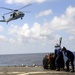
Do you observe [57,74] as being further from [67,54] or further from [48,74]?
[67,54]

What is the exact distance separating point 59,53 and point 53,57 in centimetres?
144

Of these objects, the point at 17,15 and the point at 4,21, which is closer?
the point at 17,15

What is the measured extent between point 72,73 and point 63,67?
3.33 m

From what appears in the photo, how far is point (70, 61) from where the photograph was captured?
2472 cm

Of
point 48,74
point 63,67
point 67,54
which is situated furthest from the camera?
point 63,67

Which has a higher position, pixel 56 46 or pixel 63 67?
pixel 56 46

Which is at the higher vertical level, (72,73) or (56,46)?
(56,46)

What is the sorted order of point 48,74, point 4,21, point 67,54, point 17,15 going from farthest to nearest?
1. point 4,21
2. point 17,15
3. point 67,54
4. point 48,74

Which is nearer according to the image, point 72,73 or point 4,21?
point 72,73

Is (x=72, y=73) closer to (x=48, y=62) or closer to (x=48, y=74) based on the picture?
(x=48, y=74)

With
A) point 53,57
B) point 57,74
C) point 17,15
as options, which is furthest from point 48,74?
point 17,15

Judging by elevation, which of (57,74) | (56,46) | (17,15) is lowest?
(57,74)

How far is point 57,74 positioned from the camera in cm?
2205

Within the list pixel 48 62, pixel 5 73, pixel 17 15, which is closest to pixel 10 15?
pixel 17 15
